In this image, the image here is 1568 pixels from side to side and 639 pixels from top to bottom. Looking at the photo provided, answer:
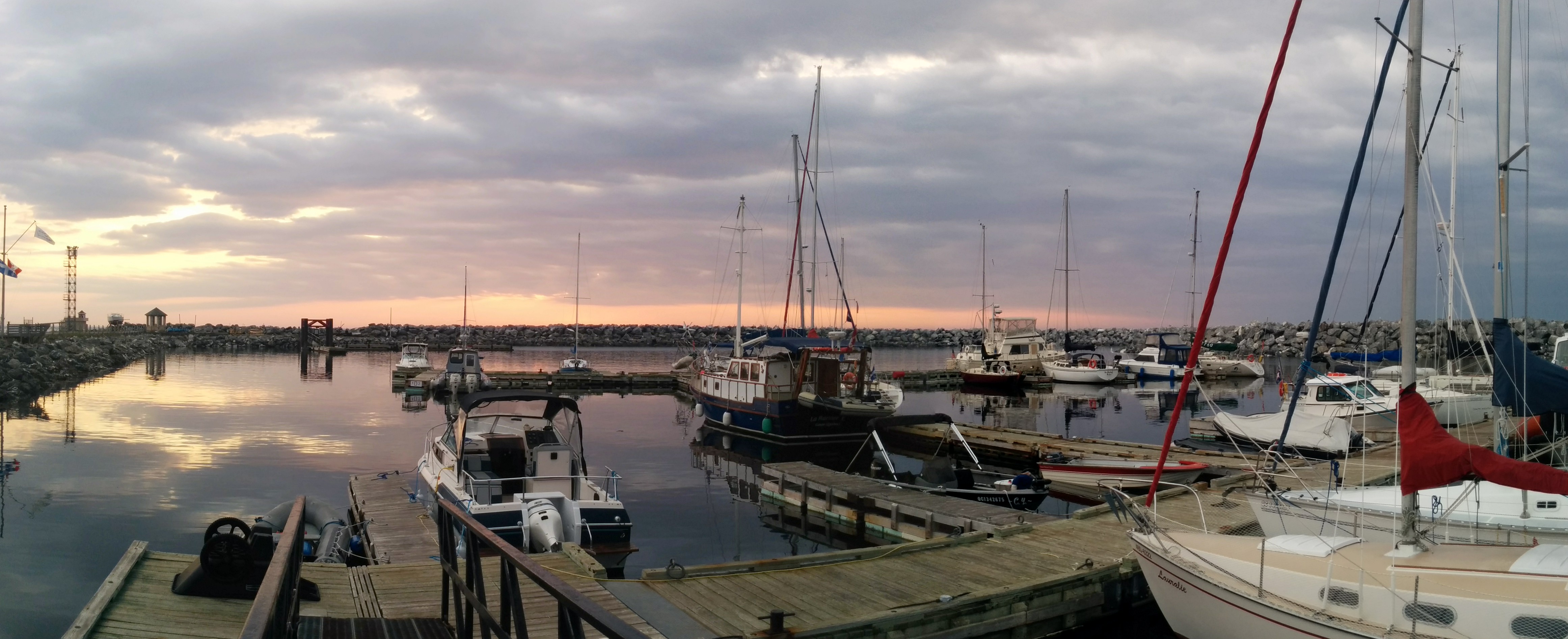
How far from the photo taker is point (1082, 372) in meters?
61.8

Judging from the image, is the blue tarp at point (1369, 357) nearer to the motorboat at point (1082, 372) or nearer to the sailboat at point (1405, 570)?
the motorboat at point (1082, 372)

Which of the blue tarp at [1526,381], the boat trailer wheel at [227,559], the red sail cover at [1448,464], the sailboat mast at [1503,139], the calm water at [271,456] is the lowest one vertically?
the calm water at [271,456]

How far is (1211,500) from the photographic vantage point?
55.5 ft

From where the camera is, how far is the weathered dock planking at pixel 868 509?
16.3 meters

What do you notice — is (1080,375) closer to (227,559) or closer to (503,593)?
(227,559)

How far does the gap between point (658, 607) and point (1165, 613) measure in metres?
5.95

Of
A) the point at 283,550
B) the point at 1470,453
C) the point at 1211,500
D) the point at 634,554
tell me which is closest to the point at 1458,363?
the point at 1211,500

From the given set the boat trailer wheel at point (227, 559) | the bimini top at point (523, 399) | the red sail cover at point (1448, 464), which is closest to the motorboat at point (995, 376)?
the bimini top at point (523, 399)

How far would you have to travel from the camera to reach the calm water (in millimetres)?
17938

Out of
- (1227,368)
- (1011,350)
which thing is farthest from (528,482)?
(1227,368)

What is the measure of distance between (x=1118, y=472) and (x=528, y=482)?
13.6 metres

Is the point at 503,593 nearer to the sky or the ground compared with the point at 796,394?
nearer to the sky

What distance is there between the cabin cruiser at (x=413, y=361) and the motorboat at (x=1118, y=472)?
49.1 metres

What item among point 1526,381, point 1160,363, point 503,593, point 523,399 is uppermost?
point 1526,381
